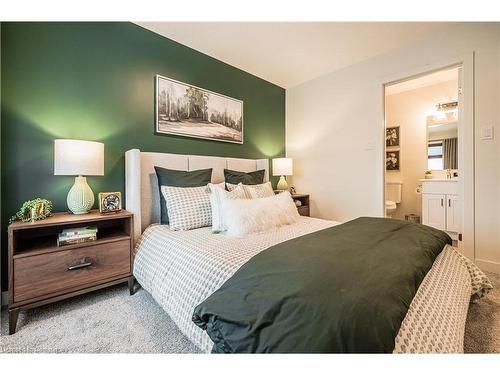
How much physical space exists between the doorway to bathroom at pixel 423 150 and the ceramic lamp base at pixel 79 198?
373 cm

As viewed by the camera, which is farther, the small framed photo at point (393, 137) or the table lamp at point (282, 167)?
the small framed photo at point (393, 137)

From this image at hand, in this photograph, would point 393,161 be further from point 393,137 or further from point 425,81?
point 425,81

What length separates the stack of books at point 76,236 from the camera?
1.53m

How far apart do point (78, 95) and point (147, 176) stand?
86 centimetres

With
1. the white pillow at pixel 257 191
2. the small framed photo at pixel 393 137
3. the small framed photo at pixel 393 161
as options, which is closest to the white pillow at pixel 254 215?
the white pillow at pixel 257 191

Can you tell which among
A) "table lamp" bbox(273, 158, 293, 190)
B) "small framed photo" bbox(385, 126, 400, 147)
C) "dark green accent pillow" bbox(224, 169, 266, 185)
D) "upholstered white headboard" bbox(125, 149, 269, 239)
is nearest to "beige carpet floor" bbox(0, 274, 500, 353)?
"upholstered white headboard" bbox(125, 149, 269, 239)

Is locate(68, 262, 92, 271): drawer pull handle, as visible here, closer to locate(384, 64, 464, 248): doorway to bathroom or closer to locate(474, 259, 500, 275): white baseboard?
locate(474, 259, 500, 275): white baseboard

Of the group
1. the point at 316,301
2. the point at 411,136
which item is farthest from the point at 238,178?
the point at 411,136

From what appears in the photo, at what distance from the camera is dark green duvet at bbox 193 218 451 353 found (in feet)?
2.04

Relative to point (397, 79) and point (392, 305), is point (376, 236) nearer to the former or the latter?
point (392, 305)

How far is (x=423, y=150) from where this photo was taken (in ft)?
12.8

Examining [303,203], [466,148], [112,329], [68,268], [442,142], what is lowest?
[112,329]

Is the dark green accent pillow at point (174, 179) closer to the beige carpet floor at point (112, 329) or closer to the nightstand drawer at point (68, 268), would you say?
the nightstand drawer at point (68, 268)

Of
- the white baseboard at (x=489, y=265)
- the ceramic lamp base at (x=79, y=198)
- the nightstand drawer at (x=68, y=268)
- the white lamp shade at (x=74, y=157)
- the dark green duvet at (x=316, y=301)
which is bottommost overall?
the white baseboard at (x=489, y=265)
